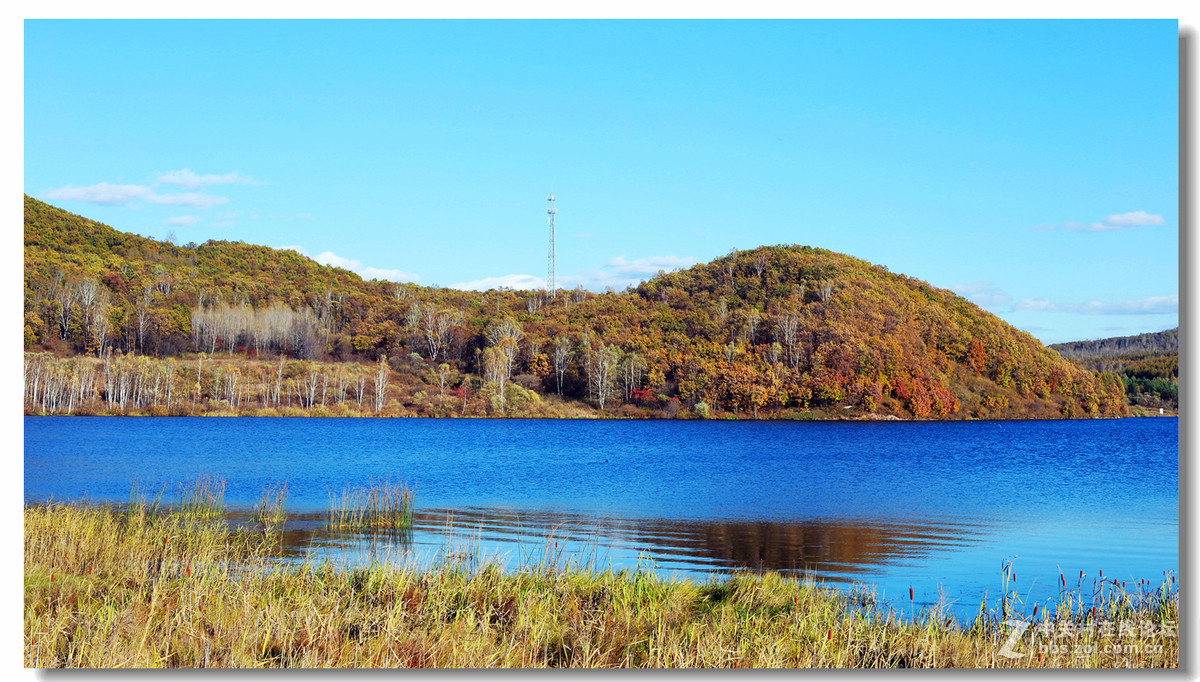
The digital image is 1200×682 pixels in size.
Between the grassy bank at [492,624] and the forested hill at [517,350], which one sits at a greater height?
the forested hill at [517,350]

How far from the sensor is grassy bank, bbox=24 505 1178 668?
20.5 feet

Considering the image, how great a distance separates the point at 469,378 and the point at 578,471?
6156cm

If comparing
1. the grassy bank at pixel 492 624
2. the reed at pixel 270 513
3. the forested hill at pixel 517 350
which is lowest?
the reed at pixel 270 513

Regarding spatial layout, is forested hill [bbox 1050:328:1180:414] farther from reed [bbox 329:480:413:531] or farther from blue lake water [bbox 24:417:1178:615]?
reed [bbox 329:480:413:531]

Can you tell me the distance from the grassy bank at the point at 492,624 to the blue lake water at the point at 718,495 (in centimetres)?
142

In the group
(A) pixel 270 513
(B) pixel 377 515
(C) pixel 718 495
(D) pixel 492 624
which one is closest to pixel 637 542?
(B) pixel 377 515

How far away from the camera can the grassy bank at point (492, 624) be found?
6.24m

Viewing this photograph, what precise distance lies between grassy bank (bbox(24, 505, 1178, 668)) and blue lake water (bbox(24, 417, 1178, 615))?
1417 mm

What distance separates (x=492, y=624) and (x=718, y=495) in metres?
16.0

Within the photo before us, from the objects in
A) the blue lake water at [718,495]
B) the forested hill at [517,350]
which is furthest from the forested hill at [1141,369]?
the blue lake water at [718,495]

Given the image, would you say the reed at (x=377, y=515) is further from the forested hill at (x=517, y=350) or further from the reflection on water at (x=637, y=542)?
the forested hill at (x=517, y=350)

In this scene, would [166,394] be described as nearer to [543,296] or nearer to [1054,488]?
[543,296]

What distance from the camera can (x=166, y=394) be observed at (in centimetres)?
7338
